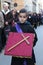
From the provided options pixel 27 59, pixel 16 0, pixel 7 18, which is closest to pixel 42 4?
pixel 16 0

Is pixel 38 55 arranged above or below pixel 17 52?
below

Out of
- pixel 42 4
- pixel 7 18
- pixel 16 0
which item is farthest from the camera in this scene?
pixel 42 4

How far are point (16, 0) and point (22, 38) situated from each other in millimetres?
31733

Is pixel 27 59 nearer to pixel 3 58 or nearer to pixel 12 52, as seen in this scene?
pixel 12 52

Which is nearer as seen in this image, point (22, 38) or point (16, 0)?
point (22, 38)

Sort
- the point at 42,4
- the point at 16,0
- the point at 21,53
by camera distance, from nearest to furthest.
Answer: the point at 21,53
the point at 16,0
the point at 42,4

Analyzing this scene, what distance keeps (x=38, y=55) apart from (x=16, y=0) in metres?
26.3

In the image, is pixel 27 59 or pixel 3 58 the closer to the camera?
→ pixel 27 59

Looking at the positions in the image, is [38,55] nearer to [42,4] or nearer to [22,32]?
[22,32]

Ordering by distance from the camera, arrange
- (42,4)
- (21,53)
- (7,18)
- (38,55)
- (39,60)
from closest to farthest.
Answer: (21,53) < (39,60) < (38,55) < (7,18) < (42,4)

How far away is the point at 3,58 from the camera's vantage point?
9.52 meters

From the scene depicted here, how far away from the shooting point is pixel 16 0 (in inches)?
1422

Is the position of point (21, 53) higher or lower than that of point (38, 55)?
higher

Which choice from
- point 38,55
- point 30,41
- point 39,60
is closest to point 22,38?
point 30,41
